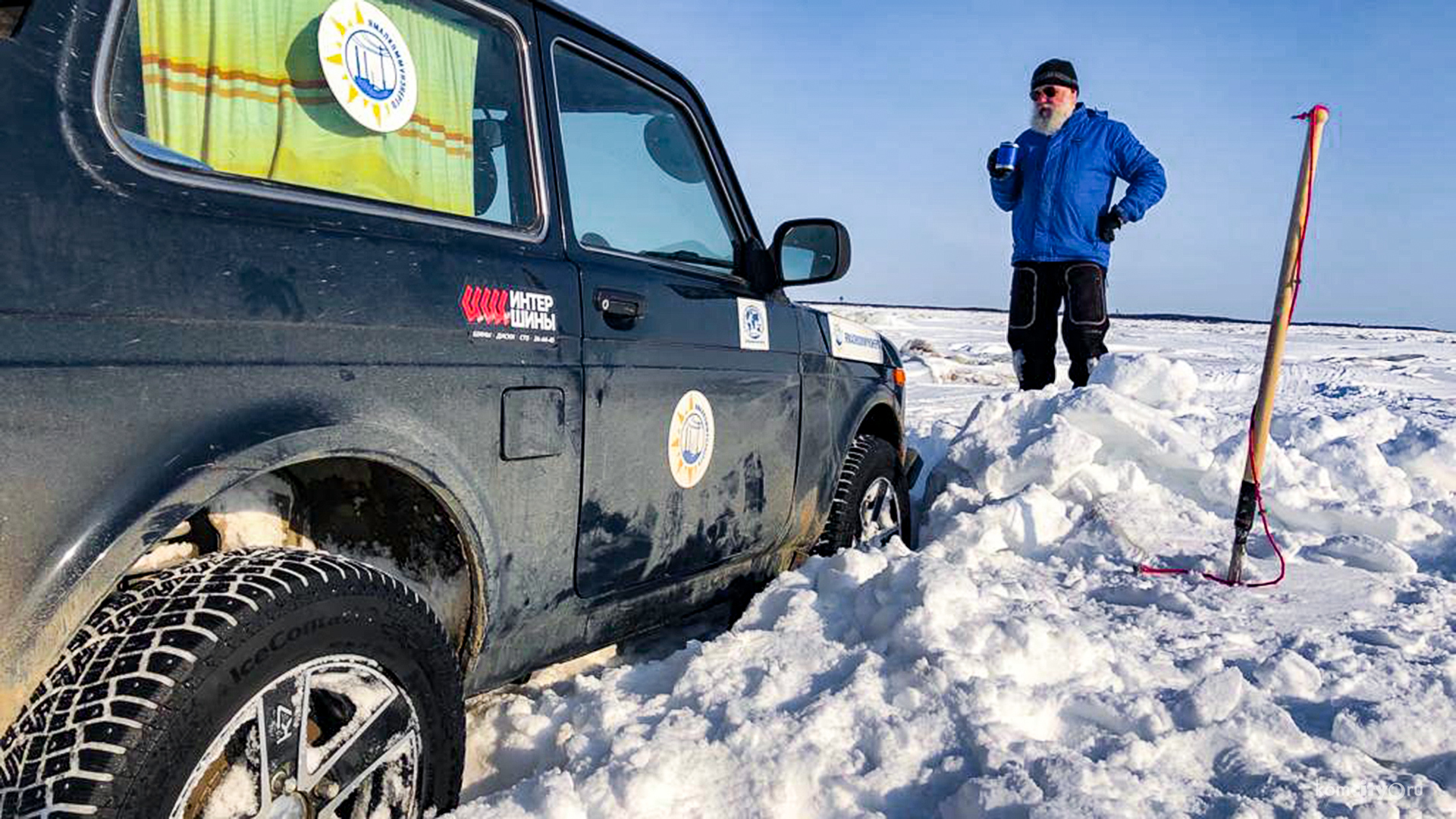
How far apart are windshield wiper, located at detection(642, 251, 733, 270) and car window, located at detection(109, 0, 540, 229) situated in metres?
0.55

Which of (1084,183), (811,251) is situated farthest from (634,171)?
(1084,183)

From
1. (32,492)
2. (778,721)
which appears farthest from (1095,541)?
(32,492)

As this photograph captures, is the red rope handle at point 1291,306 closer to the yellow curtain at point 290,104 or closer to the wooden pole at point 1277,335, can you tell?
the wooden pole at point 1277,335

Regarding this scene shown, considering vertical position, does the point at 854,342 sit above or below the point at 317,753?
above

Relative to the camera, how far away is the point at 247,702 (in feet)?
4.45

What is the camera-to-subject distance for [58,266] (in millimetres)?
1176

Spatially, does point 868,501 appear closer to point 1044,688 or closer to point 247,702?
point 1044,688

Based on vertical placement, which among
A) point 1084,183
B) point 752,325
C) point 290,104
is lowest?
point 752,325

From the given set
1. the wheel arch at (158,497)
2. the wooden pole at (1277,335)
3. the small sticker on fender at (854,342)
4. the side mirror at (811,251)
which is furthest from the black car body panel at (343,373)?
the wooden pole at (1277,335)

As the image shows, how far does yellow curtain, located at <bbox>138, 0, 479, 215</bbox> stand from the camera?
153 centimetres

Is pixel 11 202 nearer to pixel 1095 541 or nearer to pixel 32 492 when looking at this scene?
pixel 32 492

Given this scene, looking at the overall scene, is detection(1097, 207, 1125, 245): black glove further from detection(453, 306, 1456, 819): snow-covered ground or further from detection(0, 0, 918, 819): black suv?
detection(0, 0, 918, 819): black suv

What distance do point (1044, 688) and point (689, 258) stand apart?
1.44 meters

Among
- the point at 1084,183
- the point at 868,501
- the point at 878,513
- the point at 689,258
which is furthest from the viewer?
the point at 1084,183
